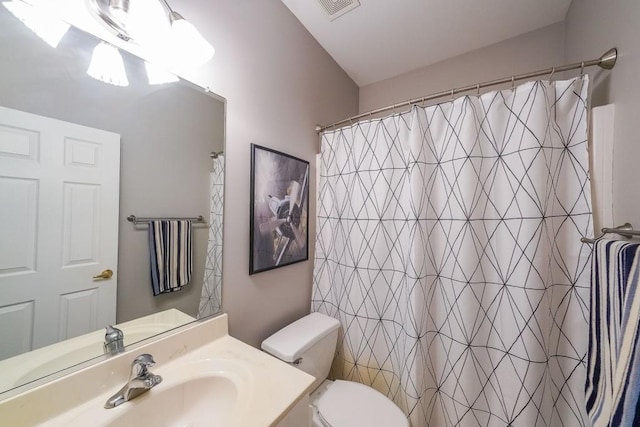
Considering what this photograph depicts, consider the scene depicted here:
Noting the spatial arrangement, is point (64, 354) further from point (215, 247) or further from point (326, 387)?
point (326, 387)

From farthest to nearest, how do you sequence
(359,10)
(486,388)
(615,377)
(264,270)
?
(359,10) → (264,270) → (486,388) → (615,377)

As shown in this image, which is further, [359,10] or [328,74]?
[328,74]

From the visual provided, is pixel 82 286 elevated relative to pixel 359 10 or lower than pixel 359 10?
lower

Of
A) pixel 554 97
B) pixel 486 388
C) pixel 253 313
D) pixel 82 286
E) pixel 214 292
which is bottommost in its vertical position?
pixel 486 388

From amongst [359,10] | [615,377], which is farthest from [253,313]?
[359,10]

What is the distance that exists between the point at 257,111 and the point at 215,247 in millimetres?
671

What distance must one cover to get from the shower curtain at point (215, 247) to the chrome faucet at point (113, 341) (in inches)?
10.7

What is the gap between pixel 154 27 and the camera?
0.70 meters

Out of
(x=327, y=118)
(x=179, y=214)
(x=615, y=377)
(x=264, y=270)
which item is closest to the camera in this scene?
(x=615, y=377)

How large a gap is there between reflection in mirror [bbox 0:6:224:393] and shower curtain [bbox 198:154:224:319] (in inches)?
2.4

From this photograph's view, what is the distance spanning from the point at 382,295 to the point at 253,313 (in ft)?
2.31

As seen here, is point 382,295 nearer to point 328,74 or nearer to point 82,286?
point 82,286

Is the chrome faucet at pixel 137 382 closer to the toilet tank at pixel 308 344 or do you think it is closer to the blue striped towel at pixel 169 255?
the blue striped towel at pixel 169 255

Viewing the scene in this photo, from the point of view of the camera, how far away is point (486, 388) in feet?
3.35
